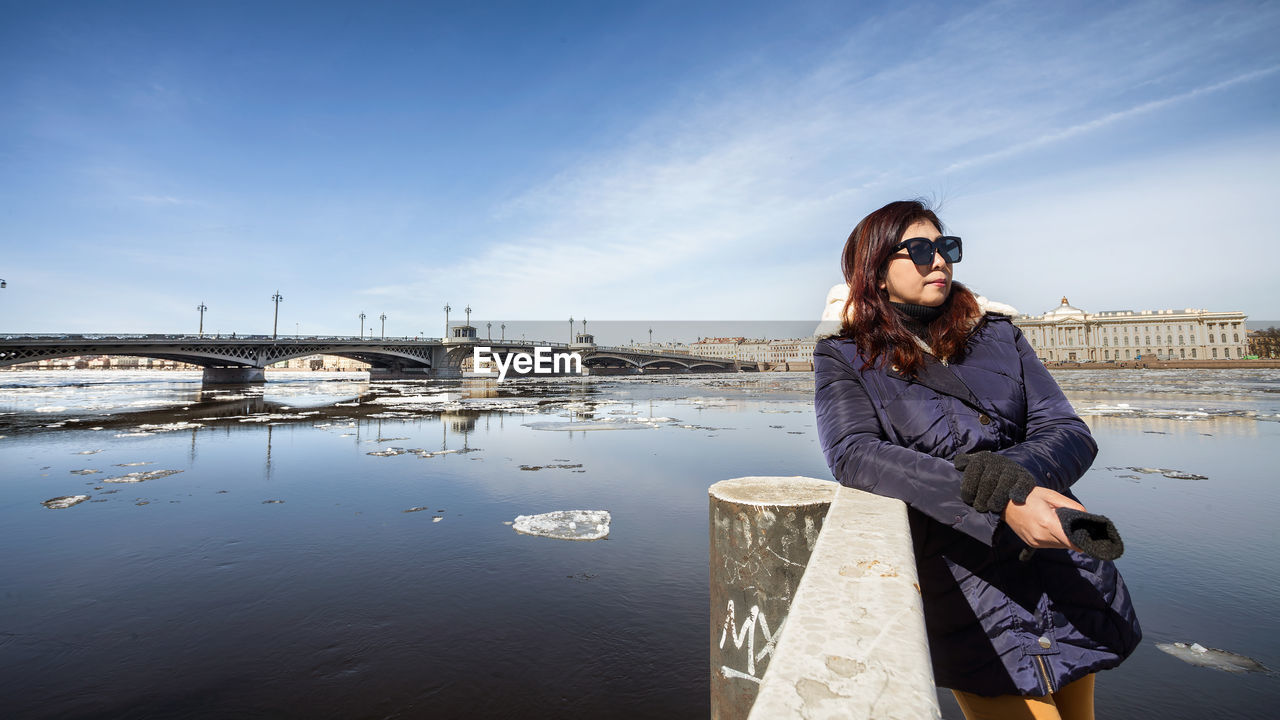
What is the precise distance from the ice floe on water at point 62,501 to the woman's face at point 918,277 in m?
9.09

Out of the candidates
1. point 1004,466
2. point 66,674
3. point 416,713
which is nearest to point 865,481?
point 1004,466

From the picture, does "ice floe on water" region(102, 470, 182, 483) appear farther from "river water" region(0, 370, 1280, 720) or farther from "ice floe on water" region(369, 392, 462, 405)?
"ice floe on water" region(369, 392, 462, 405)

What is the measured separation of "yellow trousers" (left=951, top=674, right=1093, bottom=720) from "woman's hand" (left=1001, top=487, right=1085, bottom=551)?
2.20 feet

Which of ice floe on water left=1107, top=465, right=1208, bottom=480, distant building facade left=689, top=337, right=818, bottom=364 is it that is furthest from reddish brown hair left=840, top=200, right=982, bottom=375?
distant building facade left=689, top=337, right=818, bottom=364

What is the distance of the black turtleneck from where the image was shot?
1964 millimetres

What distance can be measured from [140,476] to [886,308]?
1063cm

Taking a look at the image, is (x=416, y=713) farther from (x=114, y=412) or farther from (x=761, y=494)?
(x=114, y=412)

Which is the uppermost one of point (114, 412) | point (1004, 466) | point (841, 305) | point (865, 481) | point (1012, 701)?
point (841, 305)

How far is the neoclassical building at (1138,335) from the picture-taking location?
10256 centimetres

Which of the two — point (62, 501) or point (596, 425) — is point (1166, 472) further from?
point (62, 501)

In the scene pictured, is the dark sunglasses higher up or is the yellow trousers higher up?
the dark sunglasses

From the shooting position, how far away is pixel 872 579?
1.25 metres

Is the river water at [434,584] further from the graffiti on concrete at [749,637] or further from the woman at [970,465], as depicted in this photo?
the woman at [970,465]

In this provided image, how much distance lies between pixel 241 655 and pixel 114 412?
78.3ft
